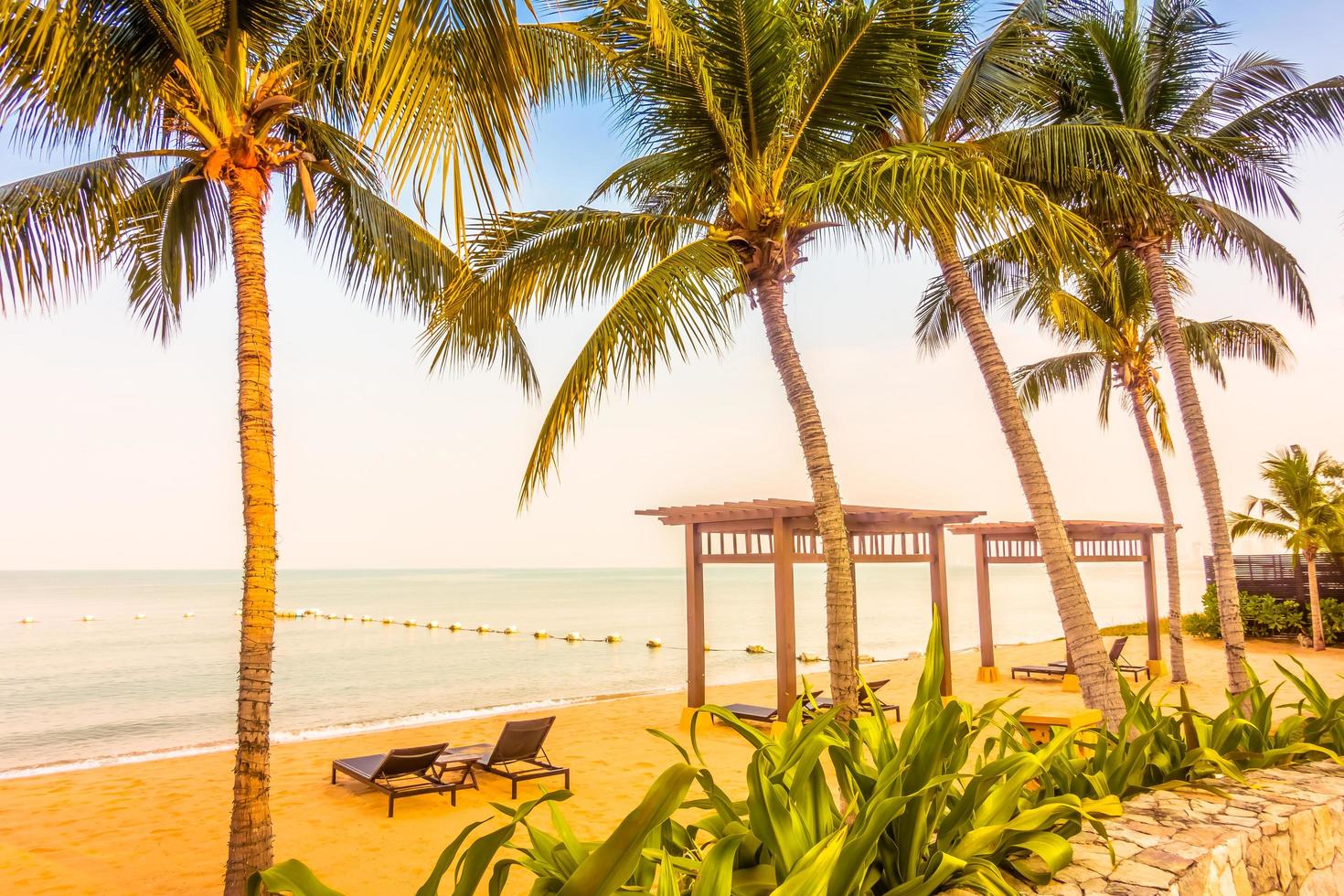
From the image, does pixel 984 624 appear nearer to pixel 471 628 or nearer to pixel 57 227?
pixel 57 227

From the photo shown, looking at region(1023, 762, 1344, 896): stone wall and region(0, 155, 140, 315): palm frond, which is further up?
region(0, 155, 140, 315): palm frond

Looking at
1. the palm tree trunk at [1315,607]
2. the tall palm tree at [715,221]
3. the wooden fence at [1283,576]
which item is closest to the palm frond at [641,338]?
the tall palm tree at [715,221]

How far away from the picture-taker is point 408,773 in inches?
299

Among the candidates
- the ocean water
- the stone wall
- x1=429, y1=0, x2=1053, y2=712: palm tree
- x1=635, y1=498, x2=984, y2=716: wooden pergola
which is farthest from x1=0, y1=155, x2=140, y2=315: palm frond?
the ocean water

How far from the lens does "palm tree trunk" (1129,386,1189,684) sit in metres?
12.6

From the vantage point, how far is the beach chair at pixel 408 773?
746 cm

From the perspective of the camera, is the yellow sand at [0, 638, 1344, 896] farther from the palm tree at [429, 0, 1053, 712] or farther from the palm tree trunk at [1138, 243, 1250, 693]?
the palm tree at [429, 0, 1053, 712]

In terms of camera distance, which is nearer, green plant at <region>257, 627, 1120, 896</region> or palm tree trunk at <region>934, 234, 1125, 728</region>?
green plant at <region>257, 627, 1120, 896</region>

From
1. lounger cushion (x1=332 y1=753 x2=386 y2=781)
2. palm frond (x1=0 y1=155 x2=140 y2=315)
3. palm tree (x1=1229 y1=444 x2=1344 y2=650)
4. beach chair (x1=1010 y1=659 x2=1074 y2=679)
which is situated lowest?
beach chair (x1=1010 y1=659 x2=1074 y2=679)

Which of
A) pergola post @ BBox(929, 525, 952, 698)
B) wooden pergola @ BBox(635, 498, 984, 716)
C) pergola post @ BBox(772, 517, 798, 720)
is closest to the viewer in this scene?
pergola post @ BBox(772, 517, 798, 720)

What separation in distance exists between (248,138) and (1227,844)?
6248 mm

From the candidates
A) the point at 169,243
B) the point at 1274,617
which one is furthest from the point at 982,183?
the point at 1274,617

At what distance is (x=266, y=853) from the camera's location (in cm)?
466

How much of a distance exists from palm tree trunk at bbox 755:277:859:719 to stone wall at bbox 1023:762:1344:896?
2.22 metres
